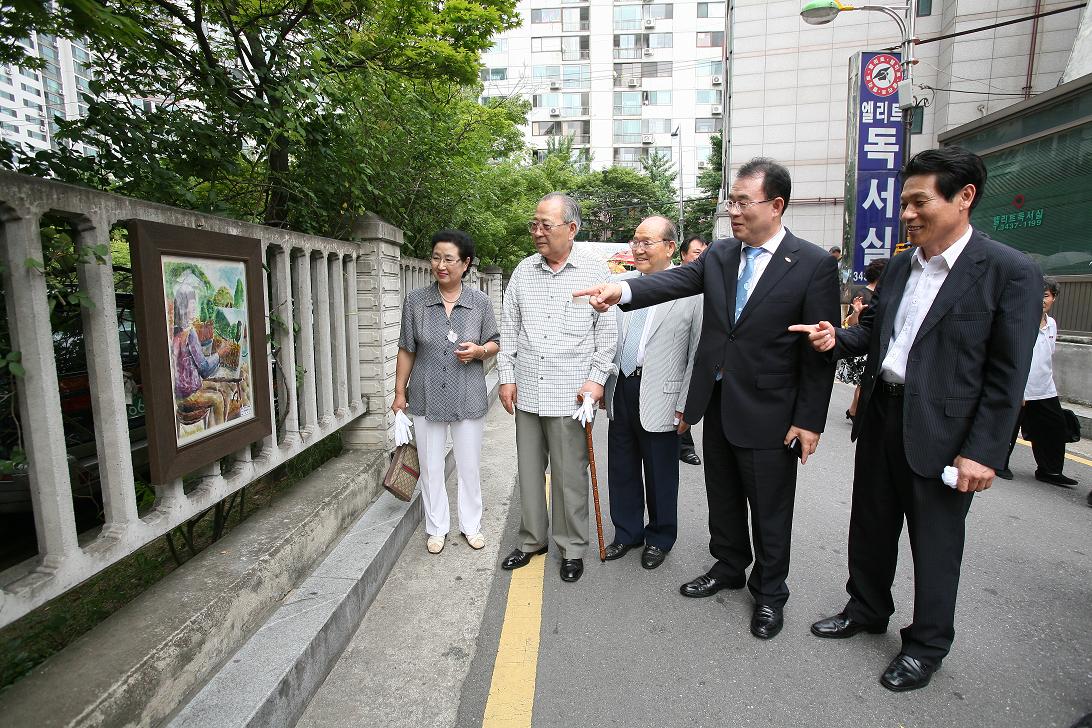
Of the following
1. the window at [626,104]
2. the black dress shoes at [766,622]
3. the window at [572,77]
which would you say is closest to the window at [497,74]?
the window at [572,77]

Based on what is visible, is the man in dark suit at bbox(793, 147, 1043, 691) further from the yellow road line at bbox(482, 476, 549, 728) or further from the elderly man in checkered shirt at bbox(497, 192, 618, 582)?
the yellow road line at bbox(482, 476, 549, 728)

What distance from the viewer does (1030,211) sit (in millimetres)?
9047

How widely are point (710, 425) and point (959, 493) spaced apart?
100cm

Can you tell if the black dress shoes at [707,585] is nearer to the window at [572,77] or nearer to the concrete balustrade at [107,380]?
the concrete balustrade at [107,380]

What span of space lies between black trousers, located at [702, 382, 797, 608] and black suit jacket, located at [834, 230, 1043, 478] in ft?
1.89

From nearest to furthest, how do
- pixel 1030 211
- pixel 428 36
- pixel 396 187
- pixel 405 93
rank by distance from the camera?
1. pixel 405 93
2. pixel 396 187
3. pixel 428 36
4. pixel 1030 211

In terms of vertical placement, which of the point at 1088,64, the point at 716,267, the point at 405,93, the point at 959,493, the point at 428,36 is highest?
the point at 1088,64

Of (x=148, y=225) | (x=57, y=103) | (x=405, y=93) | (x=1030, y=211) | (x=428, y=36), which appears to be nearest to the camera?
(x=148, y=225)

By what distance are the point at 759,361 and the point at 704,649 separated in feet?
4.15

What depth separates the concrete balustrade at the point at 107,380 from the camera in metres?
1.66

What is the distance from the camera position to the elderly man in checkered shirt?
320 centimetres

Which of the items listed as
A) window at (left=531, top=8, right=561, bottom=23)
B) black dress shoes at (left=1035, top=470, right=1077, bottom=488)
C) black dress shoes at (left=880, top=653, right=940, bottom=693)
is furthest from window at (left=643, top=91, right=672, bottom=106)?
black dress shoes at (left=880, top=653, right=940, bottom=693)

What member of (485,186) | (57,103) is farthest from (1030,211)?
(57,103)

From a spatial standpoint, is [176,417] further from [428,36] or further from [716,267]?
[428,36]
